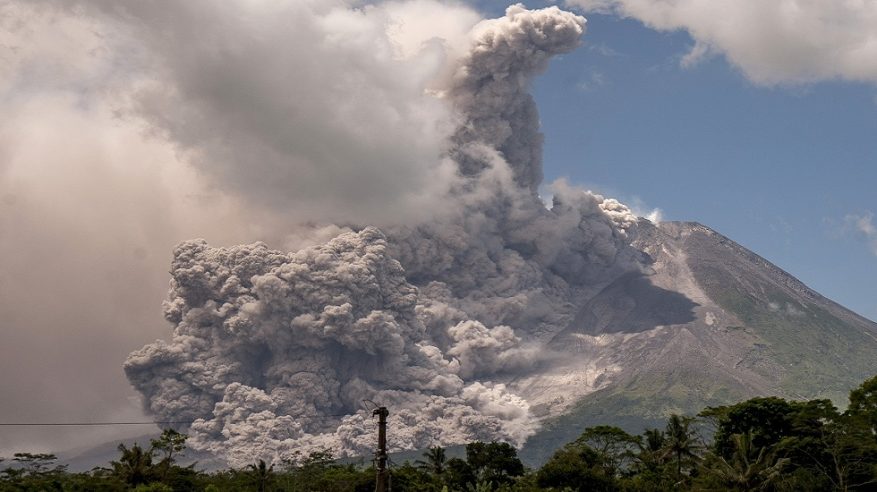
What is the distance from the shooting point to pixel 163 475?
85.5 m

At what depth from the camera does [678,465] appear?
8619 cm

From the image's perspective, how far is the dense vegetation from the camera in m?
69.1

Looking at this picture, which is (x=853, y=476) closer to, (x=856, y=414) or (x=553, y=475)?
(x=856, y=414)

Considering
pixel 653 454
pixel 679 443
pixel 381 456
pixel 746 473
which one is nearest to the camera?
pixel 381 456

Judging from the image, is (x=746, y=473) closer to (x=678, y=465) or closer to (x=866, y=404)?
(x=866, y=404)

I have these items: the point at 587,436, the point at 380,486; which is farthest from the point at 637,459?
the point at 380,486

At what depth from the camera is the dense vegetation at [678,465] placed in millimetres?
69062

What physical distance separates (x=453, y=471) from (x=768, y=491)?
40.7 metres

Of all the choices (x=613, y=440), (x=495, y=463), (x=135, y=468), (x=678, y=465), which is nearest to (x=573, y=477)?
(x=678, y=465)

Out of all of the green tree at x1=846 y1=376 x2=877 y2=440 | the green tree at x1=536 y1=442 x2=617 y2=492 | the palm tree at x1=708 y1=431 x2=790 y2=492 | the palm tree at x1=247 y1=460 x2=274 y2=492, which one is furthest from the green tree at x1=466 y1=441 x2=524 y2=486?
the green tree at x1=846 y1=376 x2=877 y2=440

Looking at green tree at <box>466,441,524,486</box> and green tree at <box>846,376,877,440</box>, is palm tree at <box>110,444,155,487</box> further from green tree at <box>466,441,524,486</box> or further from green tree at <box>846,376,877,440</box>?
green tree at <box>846,376,877,440</box>

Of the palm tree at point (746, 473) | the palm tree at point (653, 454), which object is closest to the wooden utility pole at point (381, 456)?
the palm tree at point (746, 473)

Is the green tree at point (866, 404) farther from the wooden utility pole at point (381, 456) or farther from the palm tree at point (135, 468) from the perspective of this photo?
the palm tree at point (135, 468)

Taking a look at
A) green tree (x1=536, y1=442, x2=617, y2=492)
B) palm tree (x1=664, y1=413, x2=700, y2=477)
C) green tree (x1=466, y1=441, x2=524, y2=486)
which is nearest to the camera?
green tree (x1=536, y1=442, x2=617, y2=492)
